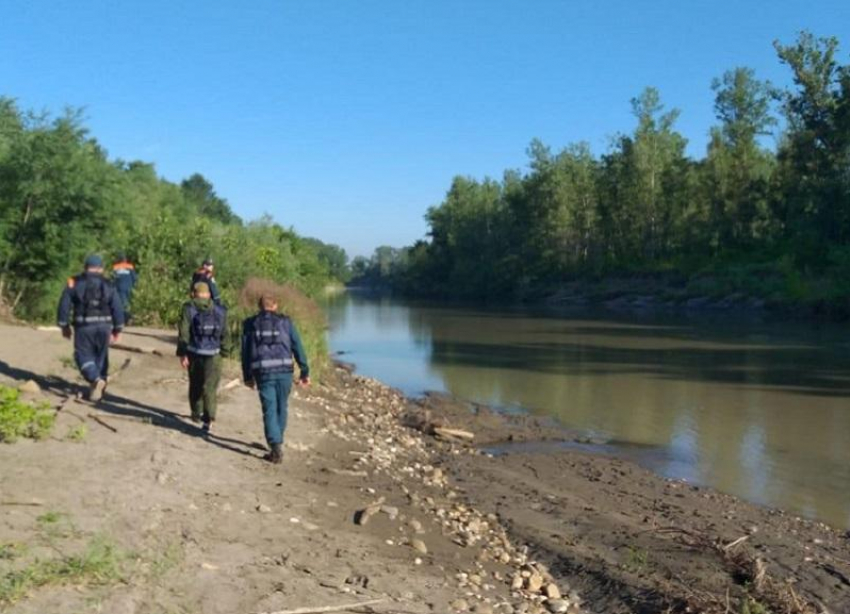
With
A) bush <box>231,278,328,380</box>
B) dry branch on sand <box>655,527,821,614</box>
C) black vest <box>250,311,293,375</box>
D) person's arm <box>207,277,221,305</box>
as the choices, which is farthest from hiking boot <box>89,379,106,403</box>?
dry branch on sand <box>655,527,821,614</box>

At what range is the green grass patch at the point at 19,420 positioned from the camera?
8055 millimetres

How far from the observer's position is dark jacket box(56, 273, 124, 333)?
34.1ft

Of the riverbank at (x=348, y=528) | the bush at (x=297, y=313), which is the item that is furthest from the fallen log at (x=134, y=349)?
the riverbank at (x=348, y=528)

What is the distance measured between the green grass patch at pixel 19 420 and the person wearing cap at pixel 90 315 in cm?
192

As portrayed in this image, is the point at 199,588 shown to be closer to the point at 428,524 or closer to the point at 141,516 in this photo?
the point at 141,516

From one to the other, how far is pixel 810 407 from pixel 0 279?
670 inches

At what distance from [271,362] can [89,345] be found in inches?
105

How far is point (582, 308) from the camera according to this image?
70.0 metres

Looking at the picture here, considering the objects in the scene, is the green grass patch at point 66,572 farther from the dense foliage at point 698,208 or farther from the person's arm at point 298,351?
the dense foliage at point 698,208

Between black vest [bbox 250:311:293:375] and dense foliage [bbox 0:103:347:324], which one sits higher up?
dense foliage [bbox 0:103:347:324]

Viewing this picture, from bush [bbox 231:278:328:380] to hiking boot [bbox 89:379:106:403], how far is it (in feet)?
18.2

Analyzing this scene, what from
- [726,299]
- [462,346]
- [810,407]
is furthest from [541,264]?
[810,407]

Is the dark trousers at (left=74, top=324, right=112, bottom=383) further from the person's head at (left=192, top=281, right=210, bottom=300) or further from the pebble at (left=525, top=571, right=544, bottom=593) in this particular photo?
the pebble at (left=525, top=571, right=544, bottom=593)

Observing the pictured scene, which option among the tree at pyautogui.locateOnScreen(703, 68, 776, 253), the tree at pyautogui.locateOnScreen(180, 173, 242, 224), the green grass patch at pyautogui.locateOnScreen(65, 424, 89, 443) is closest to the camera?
the green grass patch at pyautogui.locateOnScreen(65, 424, 89, 443)
